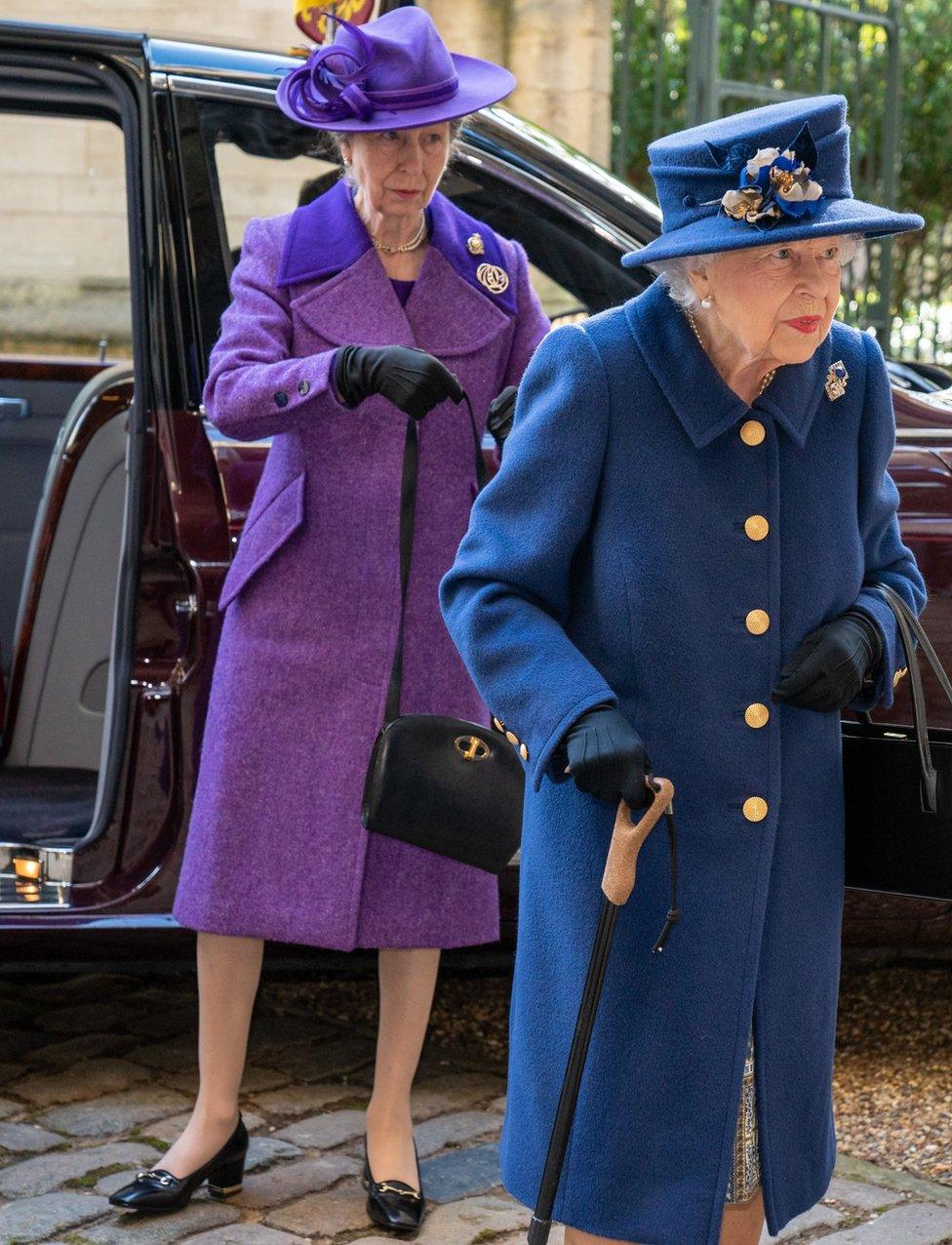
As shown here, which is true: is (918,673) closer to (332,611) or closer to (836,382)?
(836,382)

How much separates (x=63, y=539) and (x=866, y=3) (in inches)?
215

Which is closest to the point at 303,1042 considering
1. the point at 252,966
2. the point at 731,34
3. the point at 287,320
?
the point at 252,966

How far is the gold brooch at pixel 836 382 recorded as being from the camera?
228cm

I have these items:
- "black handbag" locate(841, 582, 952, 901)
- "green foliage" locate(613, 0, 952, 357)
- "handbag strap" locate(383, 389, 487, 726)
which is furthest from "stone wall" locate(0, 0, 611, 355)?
"black handbag" locate(841, 582, 952, 901)

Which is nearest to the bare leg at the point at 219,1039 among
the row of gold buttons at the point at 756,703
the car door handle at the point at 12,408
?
the row of gold buttons at the point at 756,703

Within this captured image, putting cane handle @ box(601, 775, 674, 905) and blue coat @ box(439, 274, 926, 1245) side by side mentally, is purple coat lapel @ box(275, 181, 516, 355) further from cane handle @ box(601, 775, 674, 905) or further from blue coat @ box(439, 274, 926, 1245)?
cane handle @ box(601, 775, 674, 905)

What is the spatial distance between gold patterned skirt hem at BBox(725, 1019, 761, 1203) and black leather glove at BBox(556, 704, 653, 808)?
38cm

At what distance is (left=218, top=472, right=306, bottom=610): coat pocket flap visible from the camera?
3.16 metres

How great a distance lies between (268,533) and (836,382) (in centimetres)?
119

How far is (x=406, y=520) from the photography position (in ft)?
10.4

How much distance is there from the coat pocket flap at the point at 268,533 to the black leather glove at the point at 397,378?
0.83 feet

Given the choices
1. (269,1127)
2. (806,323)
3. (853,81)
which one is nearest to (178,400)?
(269,1127)

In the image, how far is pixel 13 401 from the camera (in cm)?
489

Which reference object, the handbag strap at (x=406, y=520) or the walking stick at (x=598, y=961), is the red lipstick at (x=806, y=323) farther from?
the handbag strap at (x=406, y=520)
